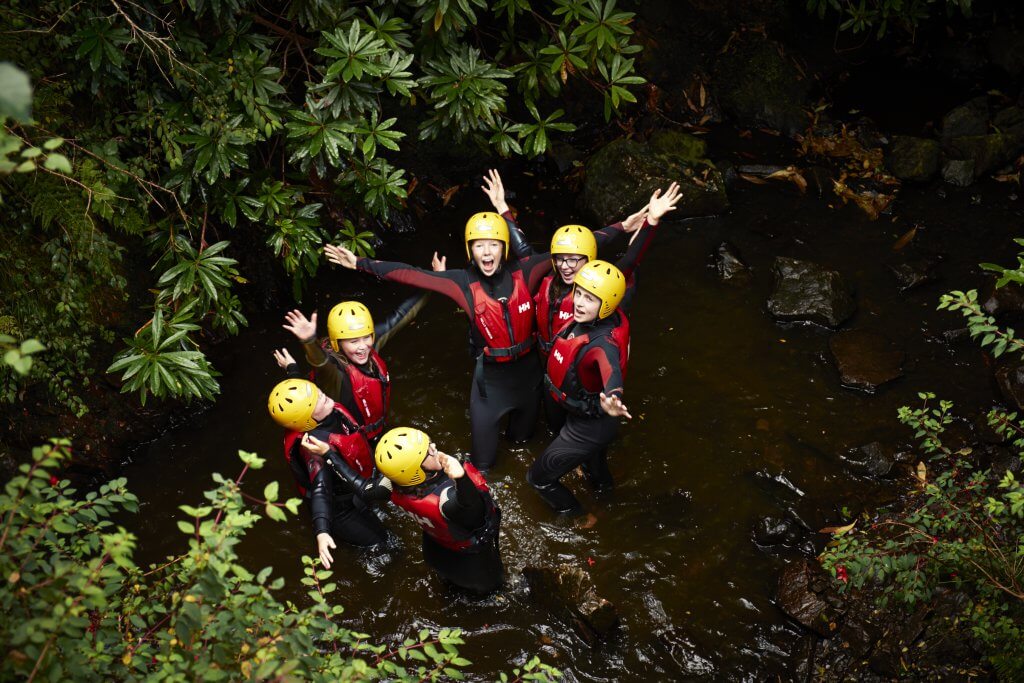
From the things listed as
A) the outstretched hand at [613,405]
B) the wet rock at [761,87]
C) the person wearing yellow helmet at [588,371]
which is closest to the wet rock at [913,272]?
the wet rock at [761,87]

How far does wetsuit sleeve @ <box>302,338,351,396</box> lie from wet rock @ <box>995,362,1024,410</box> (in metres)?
5.67

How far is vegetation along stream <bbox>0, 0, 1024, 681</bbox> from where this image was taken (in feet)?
14.5

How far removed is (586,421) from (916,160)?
611cm

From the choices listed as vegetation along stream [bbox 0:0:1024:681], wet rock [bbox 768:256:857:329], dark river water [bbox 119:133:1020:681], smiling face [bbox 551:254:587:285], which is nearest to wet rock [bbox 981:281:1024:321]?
vegetation along stream [bbox 0:0:1024:681]

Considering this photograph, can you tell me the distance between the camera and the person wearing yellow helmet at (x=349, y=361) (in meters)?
5.12

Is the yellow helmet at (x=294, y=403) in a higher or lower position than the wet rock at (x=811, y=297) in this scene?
higher

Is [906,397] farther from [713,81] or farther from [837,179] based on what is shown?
[713,81]

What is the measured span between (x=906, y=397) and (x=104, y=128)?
284 inches

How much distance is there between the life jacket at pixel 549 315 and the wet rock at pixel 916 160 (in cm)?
556

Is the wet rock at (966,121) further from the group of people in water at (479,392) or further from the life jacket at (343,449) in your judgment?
the life jacket at (343,449)

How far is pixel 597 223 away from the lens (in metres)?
8.51

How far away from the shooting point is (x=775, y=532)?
568cm

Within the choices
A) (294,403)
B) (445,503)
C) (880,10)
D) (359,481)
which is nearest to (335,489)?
(359,481)

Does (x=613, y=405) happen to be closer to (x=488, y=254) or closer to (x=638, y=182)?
(x=488, y=254)
